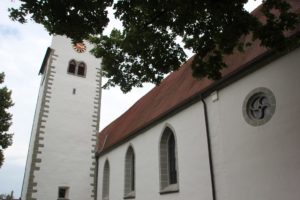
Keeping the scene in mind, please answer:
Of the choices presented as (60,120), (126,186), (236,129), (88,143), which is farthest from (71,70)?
(236,129)

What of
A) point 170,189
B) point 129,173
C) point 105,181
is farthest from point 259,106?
point 105,181

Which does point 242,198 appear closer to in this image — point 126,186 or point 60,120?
point 126,186

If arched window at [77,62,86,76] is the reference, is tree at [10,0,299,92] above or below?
below

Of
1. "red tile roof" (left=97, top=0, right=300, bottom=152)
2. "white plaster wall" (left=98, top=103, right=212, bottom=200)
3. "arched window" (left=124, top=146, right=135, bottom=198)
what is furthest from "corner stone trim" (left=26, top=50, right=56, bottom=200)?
"arched window" (left=124, top=146, right=135, bottom=198)

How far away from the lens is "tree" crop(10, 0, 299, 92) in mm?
6082

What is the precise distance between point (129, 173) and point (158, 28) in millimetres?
10304

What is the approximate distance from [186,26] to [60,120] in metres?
14.9

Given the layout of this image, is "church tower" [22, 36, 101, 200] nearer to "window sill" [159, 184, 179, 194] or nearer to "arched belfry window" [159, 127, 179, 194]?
"arched belfry window" [159, 127, 179, 194]

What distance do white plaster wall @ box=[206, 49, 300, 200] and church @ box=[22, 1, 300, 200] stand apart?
0.03 metres

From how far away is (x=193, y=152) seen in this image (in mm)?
11023

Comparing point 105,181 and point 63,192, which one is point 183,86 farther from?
point 63,192

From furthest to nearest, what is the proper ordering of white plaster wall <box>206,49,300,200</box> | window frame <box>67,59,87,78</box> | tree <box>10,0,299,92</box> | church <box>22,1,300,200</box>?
1. window frame <box>67,59,87,78</box>
2. church <box>22,1,300,200</box>
3. white plaster wall <box>206,49,300,200</box>
4. tree <box>10,0,299,92</box>

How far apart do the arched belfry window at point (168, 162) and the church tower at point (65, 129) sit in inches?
321

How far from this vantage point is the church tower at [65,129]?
59.7 feet
